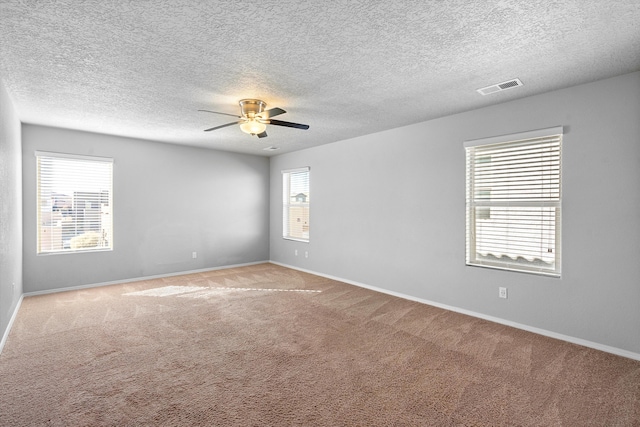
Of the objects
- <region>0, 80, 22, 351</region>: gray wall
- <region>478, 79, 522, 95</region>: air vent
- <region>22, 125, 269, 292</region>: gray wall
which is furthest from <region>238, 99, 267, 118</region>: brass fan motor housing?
<region>22, 125, 269, 292</region>: gray wall

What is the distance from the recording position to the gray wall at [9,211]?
301 cm

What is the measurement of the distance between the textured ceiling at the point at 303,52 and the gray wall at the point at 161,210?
146 centimetres

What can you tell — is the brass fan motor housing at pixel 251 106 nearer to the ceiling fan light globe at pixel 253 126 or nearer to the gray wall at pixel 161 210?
the ceiling fan light globe at pixel 253 126

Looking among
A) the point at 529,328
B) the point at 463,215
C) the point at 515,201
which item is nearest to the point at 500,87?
the point at 515,201

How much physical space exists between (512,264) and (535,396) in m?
1.71

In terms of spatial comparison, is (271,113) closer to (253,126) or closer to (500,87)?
(253,126)

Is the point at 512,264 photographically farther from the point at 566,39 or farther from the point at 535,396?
the point at 566,39

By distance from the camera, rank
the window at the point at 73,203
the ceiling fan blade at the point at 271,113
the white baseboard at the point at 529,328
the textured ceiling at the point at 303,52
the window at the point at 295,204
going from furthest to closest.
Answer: the window at the point at 295,204 < the window at the point at 73,203 < the ceiling fan blade at the point at 271,113 < the white baseboard at the point at 529,328 < the textured ceiling at the point at 303,52

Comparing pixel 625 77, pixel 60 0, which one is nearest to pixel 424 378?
pixel 625 77

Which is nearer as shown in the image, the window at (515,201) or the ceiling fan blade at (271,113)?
the ceiling fan blade at (271,113)

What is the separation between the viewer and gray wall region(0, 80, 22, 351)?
3006 mm

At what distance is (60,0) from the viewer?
1.80 m

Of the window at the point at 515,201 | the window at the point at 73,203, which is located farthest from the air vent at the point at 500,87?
the window at the point at 73,203

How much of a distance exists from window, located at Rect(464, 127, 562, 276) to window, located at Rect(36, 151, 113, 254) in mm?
5696
